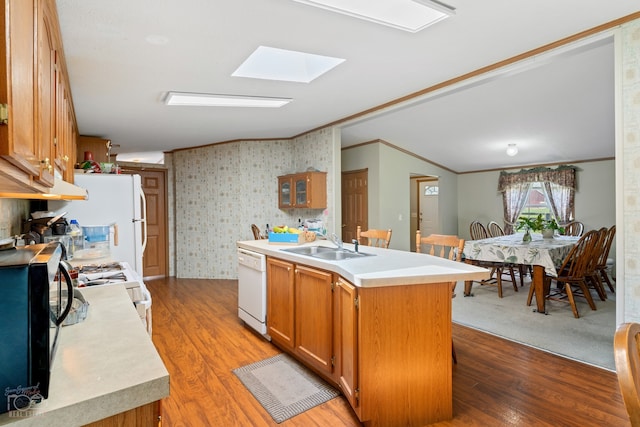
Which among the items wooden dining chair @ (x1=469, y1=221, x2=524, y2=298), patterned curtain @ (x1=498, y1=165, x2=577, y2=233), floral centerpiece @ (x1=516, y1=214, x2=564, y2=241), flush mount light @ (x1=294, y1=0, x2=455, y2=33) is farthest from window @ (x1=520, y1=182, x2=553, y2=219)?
flush mount light @ (x1=294, y1=0, x2=455, y2=33)

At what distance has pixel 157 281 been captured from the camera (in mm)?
5984

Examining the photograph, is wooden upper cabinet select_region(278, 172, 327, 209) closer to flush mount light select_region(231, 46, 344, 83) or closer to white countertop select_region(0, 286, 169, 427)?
flush mount light select_region(231, 46, 344, 83)

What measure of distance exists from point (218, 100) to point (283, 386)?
2.86m

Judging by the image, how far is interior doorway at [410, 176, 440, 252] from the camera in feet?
25.9

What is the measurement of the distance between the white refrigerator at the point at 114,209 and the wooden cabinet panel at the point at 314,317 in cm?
179

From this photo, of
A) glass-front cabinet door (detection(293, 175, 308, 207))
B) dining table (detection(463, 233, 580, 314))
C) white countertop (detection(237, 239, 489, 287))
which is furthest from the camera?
glass-front cabinet door (detection(293, 175, 308, 207))

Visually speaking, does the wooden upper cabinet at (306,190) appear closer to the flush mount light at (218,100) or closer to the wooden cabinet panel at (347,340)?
the flush mount light at (218,100)

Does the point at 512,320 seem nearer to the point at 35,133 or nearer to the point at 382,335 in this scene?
the point at 382,335

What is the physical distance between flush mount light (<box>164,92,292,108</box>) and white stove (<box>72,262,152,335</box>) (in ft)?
5.93

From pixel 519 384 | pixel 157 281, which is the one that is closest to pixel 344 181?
pixel 157 281

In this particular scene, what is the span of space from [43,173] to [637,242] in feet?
10.1

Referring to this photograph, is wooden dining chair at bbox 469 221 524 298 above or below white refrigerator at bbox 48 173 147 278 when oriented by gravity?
below

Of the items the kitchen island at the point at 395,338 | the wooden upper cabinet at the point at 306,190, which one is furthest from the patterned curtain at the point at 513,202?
the kitchen island at the point at 395,338

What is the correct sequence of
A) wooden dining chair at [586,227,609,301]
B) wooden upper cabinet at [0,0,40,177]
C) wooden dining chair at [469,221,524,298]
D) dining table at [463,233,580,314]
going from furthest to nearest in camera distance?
wooden dining chair at [469,221,524,298], wooden dining chair at [586,227,609,301], dining table at [463,233,580,314], wooden upper cabinet at [0,0,40,177]
